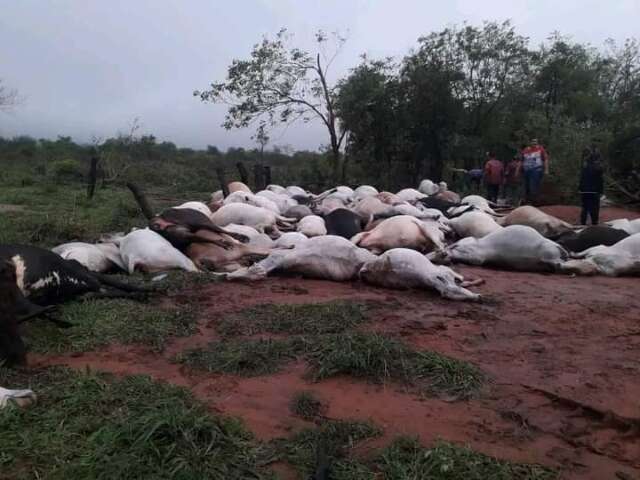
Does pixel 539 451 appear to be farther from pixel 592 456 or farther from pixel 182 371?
pixel 182 371

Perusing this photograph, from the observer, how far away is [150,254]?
6008 millimetres

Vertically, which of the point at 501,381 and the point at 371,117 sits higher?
the point at 371,117

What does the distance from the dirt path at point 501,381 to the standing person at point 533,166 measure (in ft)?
25.0

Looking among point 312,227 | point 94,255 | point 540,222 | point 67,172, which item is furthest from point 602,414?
point 67,172

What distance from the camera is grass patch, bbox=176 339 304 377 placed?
11.1 ft

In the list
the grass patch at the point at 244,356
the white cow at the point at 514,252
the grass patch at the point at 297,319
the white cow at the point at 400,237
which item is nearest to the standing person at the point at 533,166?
the white cow at the point at 514,252

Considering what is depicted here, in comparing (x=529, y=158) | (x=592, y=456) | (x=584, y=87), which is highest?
(x=584, y=87)

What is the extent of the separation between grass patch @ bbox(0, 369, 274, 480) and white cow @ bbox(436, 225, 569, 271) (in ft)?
14.5

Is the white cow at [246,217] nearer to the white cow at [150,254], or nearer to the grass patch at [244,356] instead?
the white cow at [150,254]

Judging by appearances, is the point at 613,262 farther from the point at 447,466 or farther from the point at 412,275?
the point at 447,466

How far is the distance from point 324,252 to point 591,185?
252 inches

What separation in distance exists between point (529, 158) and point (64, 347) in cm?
1084

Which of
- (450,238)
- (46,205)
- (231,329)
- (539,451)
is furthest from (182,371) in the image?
(46,205)

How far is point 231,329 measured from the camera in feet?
13.4
